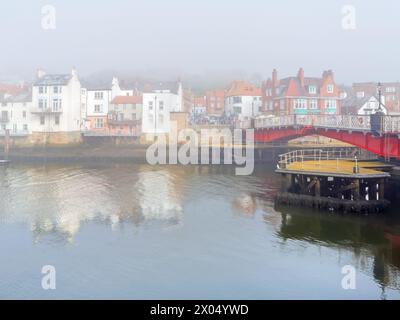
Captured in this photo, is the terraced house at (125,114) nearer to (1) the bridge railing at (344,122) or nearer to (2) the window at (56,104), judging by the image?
(2) the window at (56,104)

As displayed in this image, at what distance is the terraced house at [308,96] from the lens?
110 m

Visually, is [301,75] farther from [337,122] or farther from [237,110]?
[337,122]

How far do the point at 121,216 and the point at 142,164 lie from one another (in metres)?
42.3

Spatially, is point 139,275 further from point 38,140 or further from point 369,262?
point 38,140

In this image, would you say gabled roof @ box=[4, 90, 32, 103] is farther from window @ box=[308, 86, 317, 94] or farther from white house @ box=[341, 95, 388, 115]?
white house @ box=[341, 95, 388, 115]

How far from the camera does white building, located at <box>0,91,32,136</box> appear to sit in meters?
104

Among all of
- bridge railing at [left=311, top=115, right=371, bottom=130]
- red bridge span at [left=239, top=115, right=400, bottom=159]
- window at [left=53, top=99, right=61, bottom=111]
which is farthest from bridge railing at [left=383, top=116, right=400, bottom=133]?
window at [left=53, top=99, right=61, bottom=111]

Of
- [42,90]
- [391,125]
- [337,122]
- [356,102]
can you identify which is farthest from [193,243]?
[356,102]

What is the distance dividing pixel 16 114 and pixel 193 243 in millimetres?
84353

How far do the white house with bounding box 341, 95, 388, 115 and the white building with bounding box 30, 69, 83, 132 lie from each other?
62.2 m

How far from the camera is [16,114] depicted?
105625 millimetres

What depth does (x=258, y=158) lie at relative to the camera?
3258 inches
